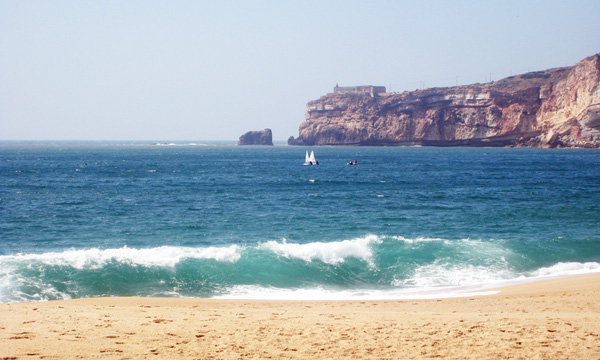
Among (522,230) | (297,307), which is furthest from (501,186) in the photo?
(297,307)

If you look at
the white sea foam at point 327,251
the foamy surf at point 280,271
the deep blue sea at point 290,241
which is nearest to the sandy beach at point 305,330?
the foamy surf at point 280,271

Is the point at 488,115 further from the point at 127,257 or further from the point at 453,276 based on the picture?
the point at 127,257

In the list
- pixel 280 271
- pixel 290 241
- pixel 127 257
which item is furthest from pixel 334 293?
pixel 127 257

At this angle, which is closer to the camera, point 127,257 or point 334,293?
point 334,293

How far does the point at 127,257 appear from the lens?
797 inches

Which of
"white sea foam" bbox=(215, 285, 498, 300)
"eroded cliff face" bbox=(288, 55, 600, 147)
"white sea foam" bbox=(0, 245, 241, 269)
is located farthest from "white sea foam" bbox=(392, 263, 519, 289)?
"eroded cliff face" bbox=(288, 55, 600, 147)

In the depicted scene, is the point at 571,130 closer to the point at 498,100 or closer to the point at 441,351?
the point at 498,100

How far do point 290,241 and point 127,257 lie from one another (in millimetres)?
8268

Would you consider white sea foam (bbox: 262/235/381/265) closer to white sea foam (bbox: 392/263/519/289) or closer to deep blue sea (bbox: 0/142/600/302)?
deep blue sea (bbox: 0/142/600/302)

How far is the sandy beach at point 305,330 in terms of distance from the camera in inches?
332

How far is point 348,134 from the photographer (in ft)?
631

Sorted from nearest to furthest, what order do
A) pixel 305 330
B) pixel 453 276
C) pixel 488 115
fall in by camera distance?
pixel 305 330
pixel 453 276
pixel 488 115

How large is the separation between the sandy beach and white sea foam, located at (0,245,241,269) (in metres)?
6.10

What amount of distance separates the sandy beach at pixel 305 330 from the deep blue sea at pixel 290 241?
4.04 m
